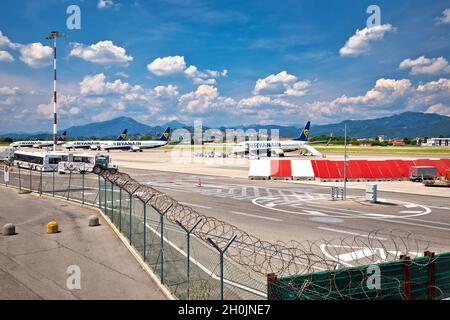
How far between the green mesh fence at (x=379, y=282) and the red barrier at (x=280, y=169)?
115 feet

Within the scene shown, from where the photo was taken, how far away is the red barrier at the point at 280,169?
45594 mm

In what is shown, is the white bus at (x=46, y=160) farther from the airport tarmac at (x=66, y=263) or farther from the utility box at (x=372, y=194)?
the utility box at (x=372, y=194)

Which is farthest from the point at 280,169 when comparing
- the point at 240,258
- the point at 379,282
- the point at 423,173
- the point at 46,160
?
the point at 379,282

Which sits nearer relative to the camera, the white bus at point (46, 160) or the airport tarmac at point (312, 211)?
the airport tarmac at point (312, 211)

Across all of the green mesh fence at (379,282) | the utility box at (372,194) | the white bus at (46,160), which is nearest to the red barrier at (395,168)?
the utility box at (372,194)

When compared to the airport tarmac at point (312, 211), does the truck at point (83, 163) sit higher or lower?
higher

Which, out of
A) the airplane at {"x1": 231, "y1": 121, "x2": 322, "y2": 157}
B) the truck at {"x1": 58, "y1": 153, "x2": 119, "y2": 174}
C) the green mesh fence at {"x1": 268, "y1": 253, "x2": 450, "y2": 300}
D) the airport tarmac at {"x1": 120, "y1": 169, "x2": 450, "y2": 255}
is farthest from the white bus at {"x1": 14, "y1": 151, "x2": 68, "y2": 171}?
the green mesh fence at {"x1": 268, "y1": 253, "x2": 450, "y2": 300}

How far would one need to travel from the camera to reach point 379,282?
9531 millimetres

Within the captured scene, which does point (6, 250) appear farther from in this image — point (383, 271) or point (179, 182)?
point (179, 182)

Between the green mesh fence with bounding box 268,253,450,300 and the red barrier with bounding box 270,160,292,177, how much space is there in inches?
1379

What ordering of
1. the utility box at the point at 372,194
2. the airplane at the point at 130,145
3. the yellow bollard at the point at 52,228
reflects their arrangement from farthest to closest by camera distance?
the airplane at the point at 130,145
the utility box at the point at 372,194
the yellow bollard at the point at 52,228

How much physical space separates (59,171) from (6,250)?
137ft
